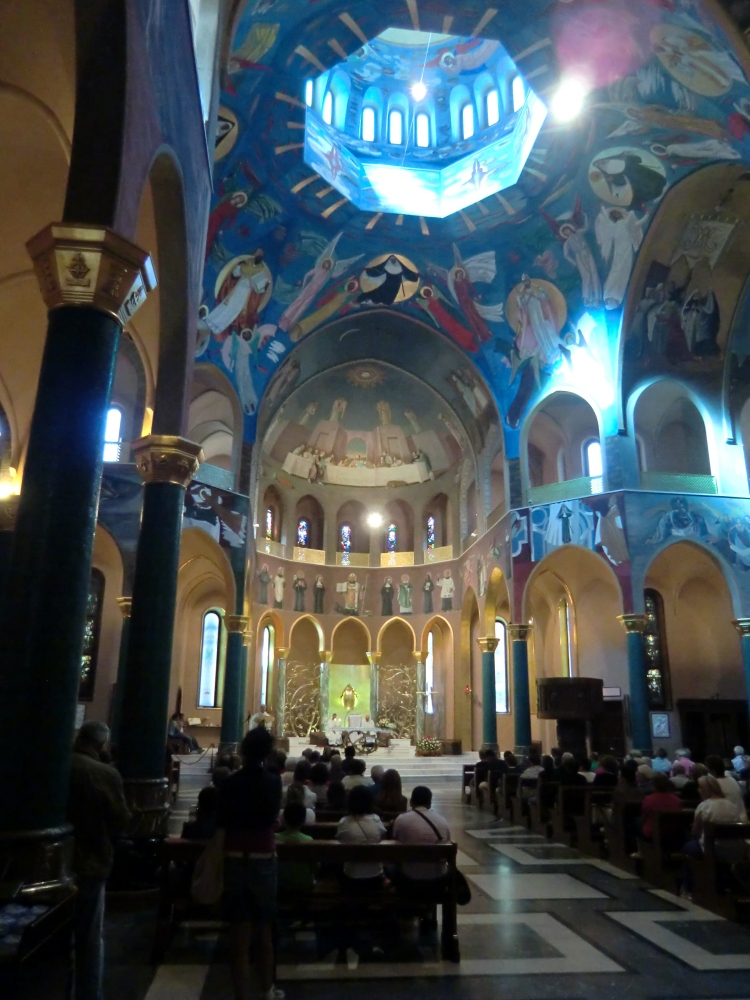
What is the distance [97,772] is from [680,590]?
2164 cm

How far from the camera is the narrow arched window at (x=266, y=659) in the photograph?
28.7 metres

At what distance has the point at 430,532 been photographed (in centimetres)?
3166

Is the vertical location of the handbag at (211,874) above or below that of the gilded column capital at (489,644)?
below

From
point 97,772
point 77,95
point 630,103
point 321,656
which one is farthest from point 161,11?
point 321,656

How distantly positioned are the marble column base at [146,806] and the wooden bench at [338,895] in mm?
2175

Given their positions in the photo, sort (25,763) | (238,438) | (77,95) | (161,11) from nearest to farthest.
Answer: (25,763)
(77,95)
(161,11)
(238,438)

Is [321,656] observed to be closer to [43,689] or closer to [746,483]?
[746,483]

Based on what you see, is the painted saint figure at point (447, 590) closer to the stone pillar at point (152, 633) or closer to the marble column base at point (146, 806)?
the stone pillar at point (152, 633)

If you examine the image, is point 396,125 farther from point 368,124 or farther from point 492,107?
point 492,107

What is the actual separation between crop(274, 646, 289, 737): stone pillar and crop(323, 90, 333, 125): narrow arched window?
18270 mm

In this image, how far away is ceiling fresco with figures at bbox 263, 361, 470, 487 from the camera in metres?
29.5

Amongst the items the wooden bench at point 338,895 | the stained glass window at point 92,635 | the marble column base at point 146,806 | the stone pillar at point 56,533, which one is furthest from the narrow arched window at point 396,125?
the wooden bench at point 338,895

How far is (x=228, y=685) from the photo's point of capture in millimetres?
21062

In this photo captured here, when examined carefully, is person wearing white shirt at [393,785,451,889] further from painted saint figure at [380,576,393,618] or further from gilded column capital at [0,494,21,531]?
painted saint figure at [380,576,393,618]
